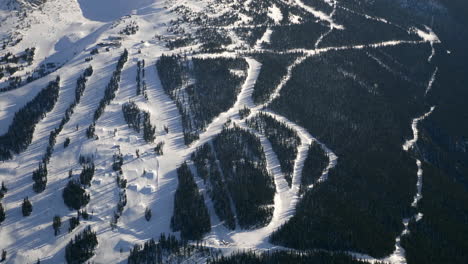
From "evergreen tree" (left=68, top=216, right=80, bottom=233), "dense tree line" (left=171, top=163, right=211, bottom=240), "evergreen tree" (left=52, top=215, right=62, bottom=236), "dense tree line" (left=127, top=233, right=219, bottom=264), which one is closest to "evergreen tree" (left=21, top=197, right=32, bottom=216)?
"evergreen tree" (left=52, top=215, right=62, bottom=236)

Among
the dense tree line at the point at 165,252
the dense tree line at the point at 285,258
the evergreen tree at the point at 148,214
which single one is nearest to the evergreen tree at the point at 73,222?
the evergreen tree at the point at 148,214

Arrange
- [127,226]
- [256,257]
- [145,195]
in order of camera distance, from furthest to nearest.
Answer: [145,195] < [127,226] < [256,257]

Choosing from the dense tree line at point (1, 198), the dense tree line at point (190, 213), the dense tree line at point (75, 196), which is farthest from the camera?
the dense tree line at point (75, 196)

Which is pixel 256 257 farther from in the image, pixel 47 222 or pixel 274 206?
pixel 47 222

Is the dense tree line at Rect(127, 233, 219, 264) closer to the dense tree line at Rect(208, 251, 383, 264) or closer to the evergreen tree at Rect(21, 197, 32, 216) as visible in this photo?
the dense tree line at Rect(208, 251, 383, 264)

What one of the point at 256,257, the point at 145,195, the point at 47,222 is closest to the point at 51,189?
the point at 47,222

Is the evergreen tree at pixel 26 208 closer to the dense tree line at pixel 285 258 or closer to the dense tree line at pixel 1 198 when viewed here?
the dense tree line at pixel 1 198
